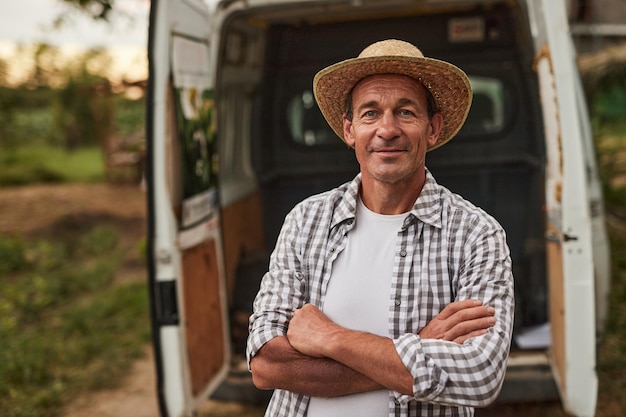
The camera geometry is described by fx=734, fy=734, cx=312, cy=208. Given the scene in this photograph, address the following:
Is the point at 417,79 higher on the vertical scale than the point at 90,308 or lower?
higher

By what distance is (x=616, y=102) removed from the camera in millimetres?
9289

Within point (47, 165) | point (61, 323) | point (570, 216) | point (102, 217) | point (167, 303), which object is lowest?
point (61, 323)

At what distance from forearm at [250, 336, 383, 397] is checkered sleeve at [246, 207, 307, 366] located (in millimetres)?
24

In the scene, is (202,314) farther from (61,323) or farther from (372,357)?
(61,323)

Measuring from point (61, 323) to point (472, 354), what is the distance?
5.57 meters

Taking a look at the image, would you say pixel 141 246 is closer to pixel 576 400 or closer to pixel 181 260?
pixel 181 260

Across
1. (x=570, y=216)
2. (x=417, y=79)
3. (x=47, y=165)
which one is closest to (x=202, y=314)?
(x=570, y=216)

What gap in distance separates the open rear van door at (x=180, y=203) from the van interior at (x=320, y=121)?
1.13ft

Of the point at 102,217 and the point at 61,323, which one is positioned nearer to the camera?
the point at 61,323

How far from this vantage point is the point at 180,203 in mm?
3016

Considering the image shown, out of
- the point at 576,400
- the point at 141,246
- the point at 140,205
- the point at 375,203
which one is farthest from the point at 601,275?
the point at 140,205

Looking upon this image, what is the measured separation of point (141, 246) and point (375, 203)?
739 cm

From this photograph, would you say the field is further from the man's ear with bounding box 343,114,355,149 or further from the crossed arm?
the man's ear with bounding box 343,114,355,149

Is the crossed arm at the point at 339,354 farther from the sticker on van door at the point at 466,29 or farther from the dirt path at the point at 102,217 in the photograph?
the sticker on van door at the point at 466,29
